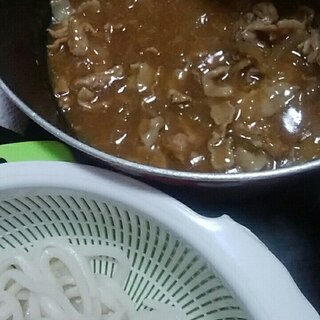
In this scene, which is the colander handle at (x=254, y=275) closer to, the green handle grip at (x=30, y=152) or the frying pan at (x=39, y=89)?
the frying pan at (x=39, y=89)

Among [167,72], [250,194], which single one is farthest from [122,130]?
[250,194]

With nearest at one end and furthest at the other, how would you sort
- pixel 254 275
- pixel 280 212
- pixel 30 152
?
pixel 254 275 → pixel 30 152 → pixel 280 212

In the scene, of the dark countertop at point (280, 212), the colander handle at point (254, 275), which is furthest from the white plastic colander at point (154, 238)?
the dark countertop at point (280, 212)

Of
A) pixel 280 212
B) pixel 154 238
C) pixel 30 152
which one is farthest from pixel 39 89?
pixel 280 212

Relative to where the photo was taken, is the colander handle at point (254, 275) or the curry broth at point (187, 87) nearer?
the colander handle at point (254, 275)

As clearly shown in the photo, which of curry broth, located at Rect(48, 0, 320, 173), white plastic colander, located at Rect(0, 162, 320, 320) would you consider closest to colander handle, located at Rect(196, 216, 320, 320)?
white plastic colander, located at Rect(0, 162, 320, 320)

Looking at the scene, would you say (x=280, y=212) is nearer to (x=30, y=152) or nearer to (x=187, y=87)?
(x=187, y=87)
